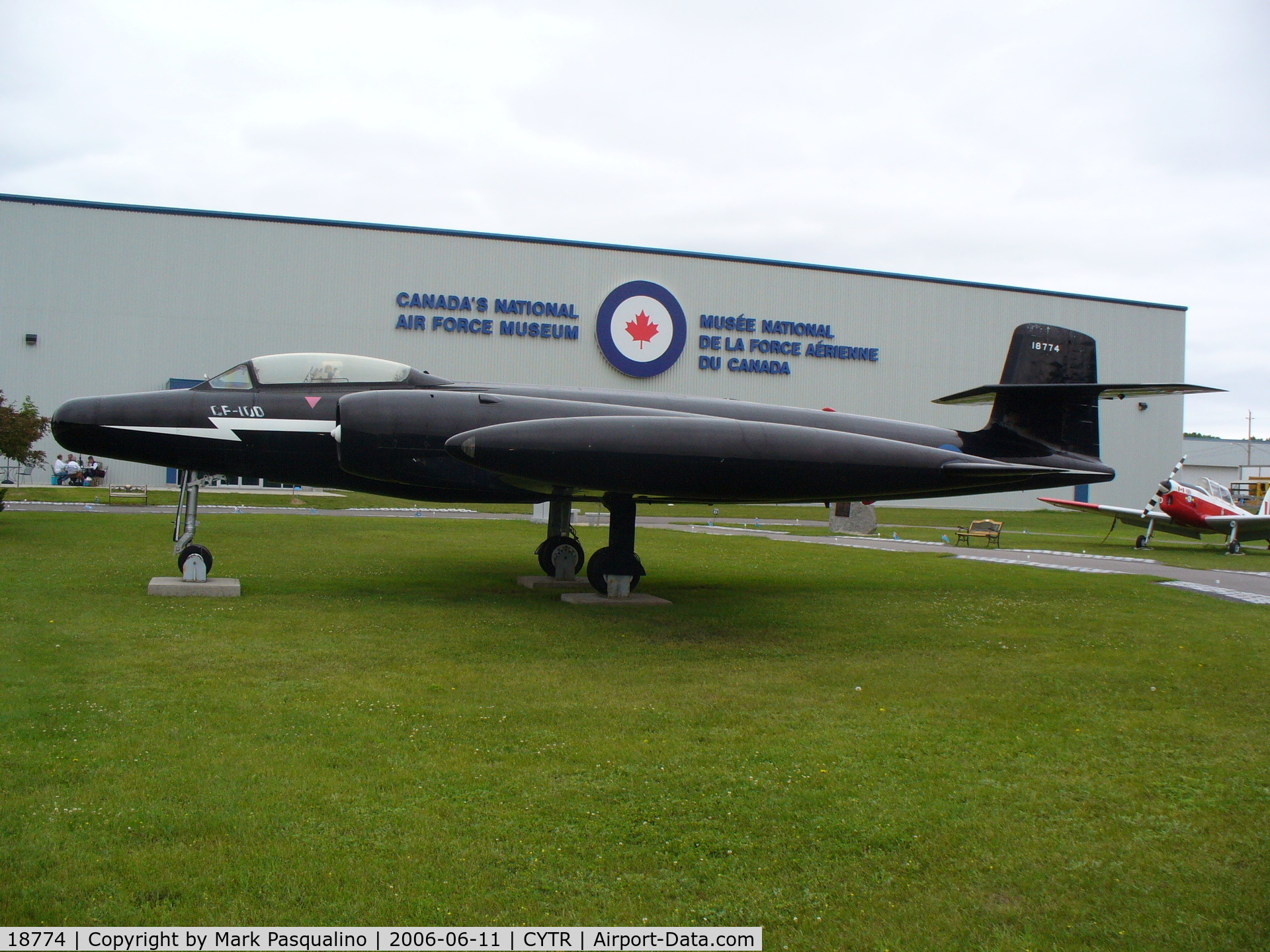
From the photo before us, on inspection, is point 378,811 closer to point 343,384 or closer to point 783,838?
point 783,838

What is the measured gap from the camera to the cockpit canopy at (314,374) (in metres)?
11.0

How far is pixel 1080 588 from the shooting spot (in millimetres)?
13719

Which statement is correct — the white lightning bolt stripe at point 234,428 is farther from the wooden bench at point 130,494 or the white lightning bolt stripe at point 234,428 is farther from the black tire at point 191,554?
the wooden bench at point 130,494

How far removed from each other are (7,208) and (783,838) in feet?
130

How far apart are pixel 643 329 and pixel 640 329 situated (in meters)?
0.12

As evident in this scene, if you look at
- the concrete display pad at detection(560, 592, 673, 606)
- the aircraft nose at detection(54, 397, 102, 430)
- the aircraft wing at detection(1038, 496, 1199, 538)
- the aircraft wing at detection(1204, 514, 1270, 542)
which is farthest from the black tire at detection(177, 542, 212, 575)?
the aircraft wing at detection(1204, 514, 1270, 542)

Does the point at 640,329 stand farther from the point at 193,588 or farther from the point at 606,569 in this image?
the point at 193,588

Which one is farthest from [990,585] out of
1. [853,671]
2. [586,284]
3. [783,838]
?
Result: [586,284]

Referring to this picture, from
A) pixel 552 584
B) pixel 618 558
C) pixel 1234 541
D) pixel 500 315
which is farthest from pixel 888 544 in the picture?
pixel 500 315

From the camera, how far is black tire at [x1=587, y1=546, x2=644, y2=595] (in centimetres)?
1112

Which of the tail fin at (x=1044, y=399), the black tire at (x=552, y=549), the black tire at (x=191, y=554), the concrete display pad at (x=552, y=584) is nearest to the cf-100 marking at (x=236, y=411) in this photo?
the black tire at (x=191, y=554)

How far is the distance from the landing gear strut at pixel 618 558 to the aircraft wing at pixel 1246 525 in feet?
63.1

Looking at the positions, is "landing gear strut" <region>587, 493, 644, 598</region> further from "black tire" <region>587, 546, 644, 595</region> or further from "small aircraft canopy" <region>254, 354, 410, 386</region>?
"small aircraft canopy" <region>254, 354, 410, 386</region>

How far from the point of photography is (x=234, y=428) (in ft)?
35.2
